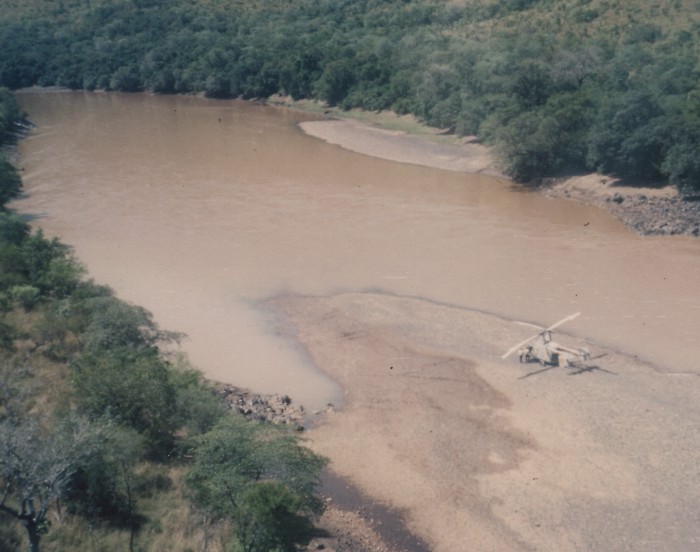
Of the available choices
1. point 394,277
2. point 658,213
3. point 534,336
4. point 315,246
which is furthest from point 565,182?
point 534,336

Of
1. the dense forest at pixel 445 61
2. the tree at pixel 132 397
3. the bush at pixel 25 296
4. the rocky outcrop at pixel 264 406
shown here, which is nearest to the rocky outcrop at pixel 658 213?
the dense forest at pixel 445 61

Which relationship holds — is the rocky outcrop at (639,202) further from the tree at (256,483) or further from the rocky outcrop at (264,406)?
the tree at (256,483)

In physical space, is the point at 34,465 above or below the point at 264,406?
above

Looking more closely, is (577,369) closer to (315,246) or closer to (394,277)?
(394,277)

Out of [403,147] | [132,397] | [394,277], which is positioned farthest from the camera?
[403,147]

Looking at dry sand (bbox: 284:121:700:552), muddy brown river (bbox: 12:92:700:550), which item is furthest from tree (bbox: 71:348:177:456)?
muddy brown river (bbox: 12:92:700:550)

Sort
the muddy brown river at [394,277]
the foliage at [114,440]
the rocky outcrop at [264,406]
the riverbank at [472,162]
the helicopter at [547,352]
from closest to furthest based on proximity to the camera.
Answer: the foliage at [114,440] < the muddy brown river at [394,277] < the rocky outcrop at [264,406] < the helicopter at [547,352] < the riverbank at [472,162]

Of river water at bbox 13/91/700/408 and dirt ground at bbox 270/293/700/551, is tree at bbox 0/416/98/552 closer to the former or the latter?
dirt ground at bbox 270/293/700/551
